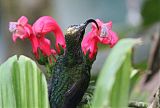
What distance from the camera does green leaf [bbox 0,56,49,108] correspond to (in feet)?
3.58

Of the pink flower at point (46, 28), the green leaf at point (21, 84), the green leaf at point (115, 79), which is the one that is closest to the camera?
the green leaf at point (115, 79)

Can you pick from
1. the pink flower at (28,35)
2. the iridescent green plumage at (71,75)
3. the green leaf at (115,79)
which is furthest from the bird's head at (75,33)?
the green leaf at (115,79)

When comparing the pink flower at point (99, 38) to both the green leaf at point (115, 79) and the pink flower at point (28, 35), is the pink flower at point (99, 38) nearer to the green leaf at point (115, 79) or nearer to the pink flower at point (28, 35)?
the pink flower at point (28, 35)

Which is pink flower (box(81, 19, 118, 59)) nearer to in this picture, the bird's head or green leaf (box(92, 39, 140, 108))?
the bird's head

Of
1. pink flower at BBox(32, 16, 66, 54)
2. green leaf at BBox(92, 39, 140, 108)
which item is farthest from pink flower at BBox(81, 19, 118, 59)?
green leaf at BBox(92, 39, 140, 108)

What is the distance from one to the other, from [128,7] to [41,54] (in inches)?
192

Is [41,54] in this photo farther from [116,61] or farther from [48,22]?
[116,61]

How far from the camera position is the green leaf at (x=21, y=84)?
1090 mm

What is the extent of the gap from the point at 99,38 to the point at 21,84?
0.69 ft

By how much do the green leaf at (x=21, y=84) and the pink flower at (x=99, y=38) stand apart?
0.14 meters

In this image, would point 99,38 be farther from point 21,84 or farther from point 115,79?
point 115,79

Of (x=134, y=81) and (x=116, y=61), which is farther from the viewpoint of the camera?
(x=134, y=81)

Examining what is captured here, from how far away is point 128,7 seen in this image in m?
6.06

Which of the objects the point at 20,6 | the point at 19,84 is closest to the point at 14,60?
the point at 19,84
